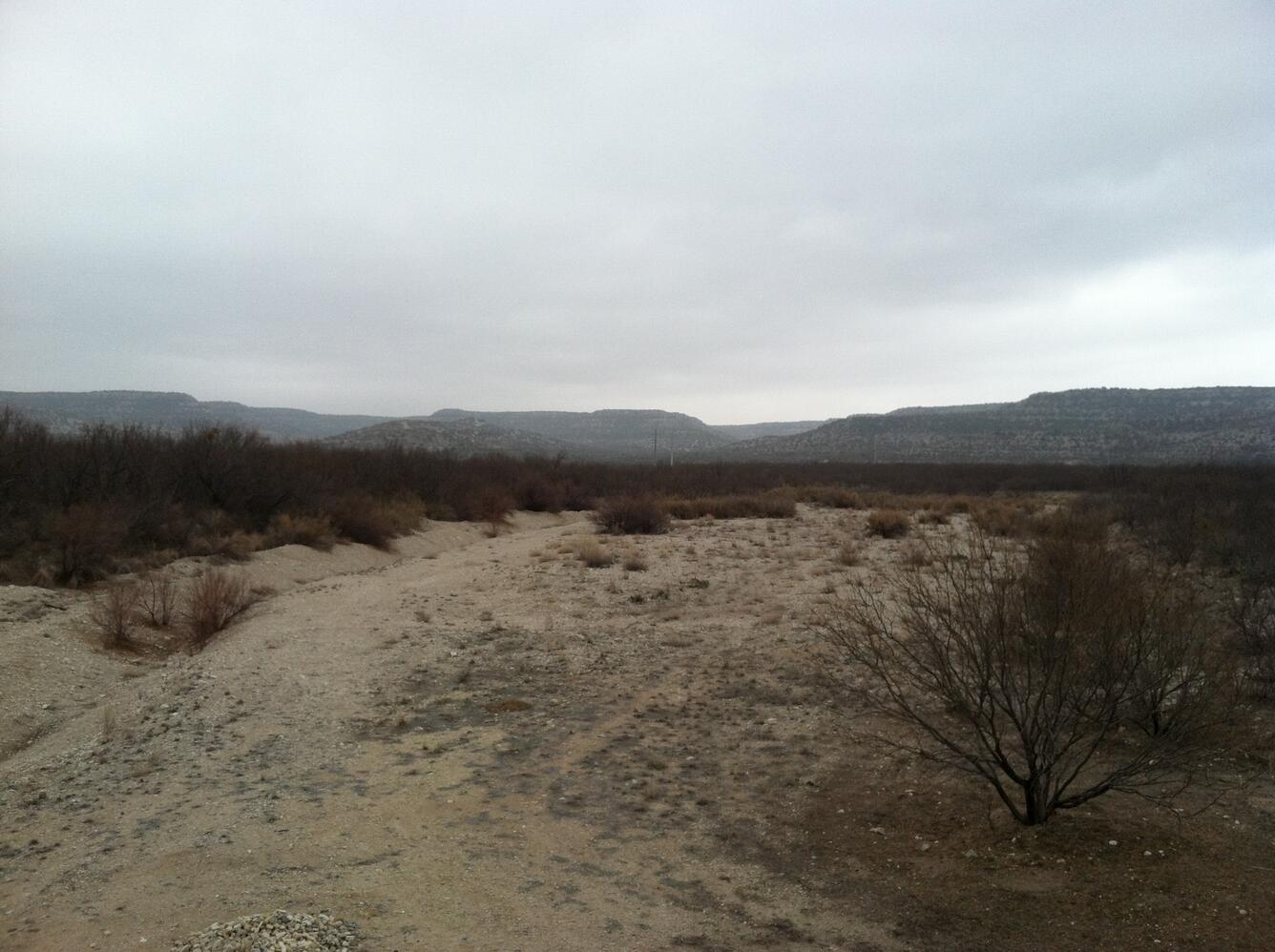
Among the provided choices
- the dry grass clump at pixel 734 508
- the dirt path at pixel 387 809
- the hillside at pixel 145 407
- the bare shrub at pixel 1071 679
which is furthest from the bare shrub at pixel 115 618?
the hillside at pixel 145 407

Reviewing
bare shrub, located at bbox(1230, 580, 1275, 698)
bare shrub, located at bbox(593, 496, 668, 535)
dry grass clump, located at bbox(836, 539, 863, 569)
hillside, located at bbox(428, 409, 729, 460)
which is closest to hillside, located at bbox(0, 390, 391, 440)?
hillside, located at bbox(428, 409, 729, 460)

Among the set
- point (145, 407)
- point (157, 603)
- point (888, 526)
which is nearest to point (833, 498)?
point (888, 526)

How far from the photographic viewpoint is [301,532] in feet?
73.8

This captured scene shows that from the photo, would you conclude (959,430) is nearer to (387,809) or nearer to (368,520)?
(368,520)

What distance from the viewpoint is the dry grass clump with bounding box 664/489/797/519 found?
3484 cm

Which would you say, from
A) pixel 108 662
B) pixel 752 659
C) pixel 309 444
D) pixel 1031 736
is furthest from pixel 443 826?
pixel 309 444

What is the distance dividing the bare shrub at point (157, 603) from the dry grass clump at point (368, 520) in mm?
9473

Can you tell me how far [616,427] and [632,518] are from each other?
413 ft

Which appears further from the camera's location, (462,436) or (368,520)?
(462,436)

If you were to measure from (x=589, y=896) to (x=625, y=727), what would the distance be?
3.41 m

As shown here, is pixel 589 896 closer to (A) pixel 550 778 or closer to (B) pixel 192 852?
(A) pixel 550 778

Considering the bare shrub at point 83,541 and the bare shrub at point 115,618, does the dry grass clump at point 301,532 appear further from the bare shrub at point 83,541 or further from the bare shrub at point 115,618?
the bare shrub at point 115,618

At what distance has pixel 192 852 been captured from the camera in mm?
5516

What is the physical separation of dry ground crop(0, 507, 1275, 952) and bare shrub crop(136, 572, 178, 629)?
1.32 meters
